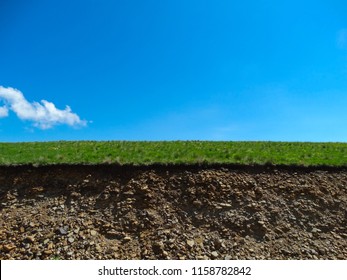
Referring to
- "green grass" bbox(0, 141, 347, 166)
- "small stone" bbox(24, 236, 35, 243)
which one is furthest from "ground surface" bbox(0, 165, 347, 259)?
"green grass" bbox(0, 141, 347, 166)

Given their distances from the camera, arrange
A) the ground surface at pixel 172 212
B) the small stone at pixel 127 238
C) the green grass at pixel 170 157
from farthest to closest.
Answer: the green grass at pixel 170 157
the small stone at pixel 127 238
the ground surface at pixel 172 212

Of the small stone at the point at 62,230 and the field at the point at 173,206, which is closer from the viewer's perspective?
the field at the point at 173,206

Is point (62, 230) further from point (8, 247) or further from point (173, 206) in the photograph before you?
point (173, 206)

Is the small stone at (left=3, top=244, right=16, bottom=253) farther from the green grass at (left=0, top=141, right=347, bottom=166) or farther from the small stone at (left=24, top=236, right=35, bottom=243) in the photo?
the green grass at (left=0, top=141, right=347, bottom=166)

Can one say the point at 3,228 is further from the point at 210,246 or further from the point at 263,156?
the point at 263,156

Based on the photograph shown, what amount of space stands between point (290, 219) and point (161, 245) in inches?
215

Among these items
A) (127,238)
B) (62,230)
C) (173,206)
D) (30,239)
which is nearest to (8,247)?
(30,239)

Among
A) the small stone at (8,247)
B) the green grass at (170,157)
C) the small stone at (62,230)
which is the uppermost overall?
the green grass at (170,157)

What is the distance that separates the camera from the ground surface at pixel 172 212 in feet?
43.3

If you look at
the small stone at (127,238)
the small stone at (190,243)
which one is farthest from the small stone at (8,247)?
the small stone at (190,243)

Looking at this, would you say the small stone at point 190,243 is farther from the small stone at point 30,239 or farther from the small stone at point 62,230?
the small stone at point 30,239

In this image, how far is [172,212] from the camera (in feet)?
48.0

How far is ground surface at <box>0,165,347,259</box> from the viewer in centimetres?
1319

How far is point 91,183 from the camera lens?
16219mm
